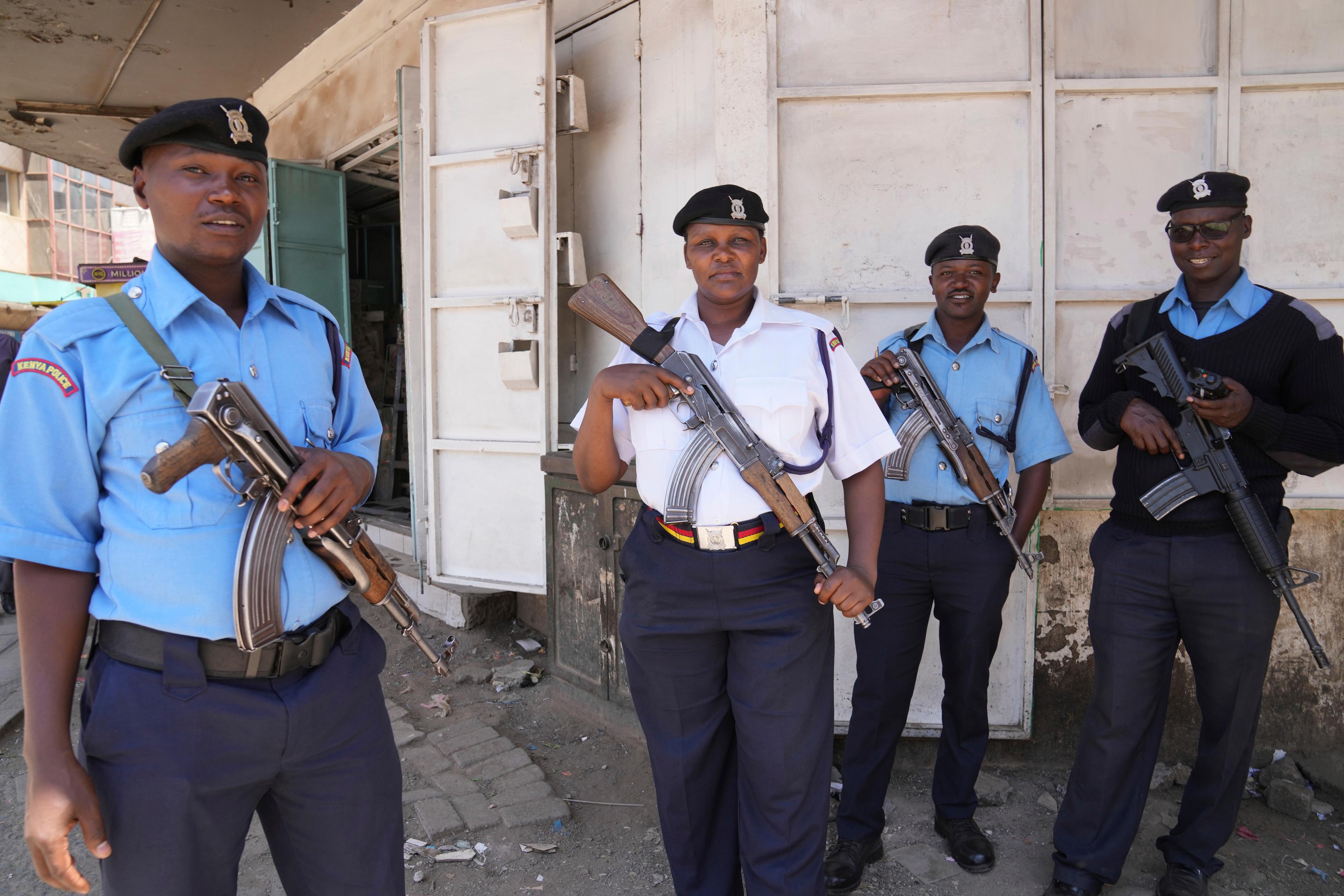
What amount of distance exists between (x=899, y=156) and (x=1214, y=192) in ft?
4.07

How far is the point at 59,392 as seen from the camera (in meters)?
1.39

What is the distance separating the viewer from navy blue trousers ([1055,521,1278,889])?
97.9 inches

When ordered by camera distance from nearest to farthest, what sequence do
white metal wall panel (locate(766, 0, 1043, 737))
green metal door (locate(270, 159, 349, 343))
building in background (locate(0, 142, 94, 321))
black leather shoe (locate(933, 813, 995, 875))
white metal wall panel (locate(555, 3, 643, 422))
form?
1. black leather shoe (locate(933, 813, 995, 875))
2. white metal wall panel (locate(766, 0, 1043, 737))
3. white metal wall panel (locate(555, 3, 643, 422))
4. green metal door (locate(270, 159, 349, 343))
5. building in background (locate(0, 142, 94, 321))

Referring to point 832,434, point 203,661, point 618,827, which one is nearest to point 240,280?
point 203,661

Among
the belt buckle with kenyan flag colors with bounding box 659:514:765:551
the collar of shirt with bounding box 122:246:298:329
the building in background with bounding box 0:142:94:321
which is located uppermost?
the building in background with bounding box 0:142:94:321

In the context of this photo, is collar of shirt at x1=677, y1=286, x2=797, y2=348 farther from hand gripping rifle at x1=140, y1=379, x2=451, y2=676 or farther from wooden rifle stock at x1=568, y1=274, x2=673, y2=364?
hand gripping rifle at x1=140, y1=379, x2=451, y2=676

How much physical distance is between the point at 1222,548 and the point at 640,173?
3166 millimetres

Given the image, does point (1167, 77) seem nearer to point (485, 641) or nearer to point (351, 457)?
point (351, 457)

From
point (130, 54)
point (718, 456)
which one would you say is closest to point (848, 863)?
point (718, 456)

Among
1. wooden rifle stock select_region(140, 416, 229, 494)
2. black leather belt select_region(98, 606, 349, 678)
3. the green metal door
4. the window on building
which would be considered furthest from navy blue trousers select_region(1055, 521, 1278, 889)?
the window on building

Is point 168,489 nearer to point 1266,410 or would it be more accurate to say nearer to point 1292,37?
point 1266,410

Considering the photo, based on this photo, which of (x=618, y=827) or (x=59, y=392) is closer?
(x=59, y=392)

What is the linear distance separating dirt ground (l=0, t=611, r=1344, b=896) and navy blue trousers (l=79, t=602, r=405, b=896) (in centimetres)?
137

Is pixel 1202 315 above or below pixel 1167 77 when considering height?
below
